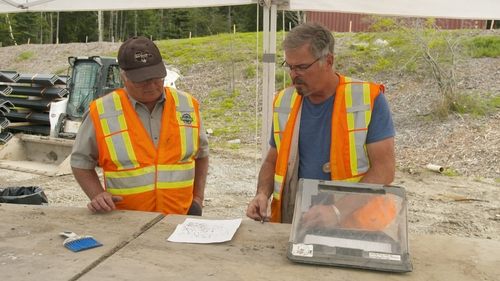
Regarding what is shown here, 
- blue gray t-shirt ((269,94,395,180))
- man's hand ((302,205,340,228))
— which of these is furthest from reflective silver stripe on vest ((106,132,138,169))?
man's hand ((302,205,340,228))

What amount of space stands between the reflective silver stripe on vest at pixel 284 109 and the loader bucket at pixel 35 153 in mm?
6712

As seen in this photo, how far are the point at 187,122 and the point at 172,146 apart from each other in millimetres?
178

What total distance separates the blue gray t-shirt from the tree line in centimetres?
4347

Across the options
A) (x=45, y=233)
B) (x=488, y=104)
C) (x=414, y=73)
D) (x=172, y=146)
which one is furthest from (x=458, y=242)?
(x=414, y=73)

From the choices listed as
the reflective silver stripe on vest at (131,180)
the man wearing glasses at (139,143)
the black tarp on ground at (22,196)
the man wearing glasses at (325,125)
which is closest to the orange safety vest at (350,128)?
the man wearing glasses at (325,125)

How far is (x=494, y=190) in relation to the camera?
7.86 metres

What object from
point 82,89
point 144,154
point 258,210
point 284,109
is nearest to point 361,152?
point 284,109

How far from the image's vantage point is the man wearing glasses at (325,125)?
2.60 meters

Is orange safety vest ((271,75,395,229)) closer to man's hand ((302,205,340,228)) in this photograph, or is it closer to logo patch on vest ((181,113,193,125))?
man's hand ((302,205,340,228))

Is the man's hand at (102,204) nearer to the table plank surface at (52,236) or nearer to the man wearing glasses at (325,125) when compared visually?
the table plank surface at (52,236)

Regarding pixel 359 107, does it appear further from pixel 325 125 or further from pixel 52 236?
pixel 52 236

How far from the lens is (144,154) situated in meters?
2.84

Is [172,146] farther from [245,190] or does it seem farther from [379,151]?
[245,190]

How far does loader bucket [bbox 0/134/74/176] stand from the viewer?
8969 millimetres
